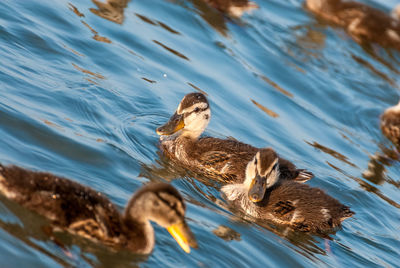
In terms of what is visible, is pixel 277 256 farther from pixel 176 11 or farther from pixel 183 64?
pixel 176 11

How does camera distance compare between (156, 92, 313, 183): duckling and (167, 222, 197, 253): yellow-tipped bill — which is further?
(156, 92, 313, 183): duckling

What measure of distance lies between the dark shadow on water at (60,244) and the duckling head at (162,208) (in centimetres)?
29

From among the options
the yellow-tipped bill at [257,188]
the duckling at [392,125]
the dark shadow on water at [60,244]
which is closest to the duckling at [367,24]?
the duckling at [392,125]

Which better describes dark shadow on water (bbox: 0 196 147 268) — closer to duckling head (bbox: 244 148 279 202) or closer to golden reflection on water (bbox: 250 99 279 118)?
duckling head (bbox: 244 148 279 202)

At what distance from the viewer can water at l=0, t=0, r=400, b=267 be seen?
19.7 ft

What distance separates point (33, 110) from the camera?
7020mm

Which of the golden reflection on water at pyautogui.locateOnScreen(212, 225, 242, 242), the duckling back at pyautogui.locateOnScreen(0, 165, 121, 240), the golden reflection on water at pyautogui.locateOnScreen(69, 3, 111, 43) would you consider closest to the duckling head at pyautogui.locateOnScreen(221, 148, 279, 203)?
the golden reflection on water at pyautogui.locateOnScreen(212, 225, 242, 242)

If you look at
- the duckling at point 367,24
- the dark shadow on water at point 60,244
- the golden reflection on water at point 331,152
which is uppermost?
the duckling at point 367,24

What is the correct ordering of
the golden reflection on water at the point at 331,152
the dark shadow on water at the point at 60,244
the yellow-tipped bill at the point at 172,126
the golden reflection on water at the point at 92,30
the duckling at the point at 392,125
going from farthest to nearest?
the duckling at the point at 392,125, the golden reflection on water at the point at 92,30, the golden reflection on water at the point at 331,152, the yellow-tipped bill at the point at 172,126, the dark shadow on water at the point at 60,244

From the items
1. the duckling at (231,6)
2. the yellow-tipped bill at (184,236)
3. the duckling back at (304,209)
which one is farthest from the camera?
the duckling at (231,6)

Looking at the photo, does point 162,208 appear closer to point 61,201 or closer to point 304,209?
point 61,201

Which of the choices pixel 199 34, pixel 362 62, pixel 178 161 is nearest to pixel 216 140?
pixel 178 161

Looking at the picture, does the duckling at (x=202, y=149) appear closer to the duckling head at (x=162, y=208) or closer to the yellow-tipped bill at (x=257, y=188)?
the yellow-tipped bill at (x=257, y=188)

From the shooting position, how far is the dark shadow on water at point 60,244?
15.9 feet
